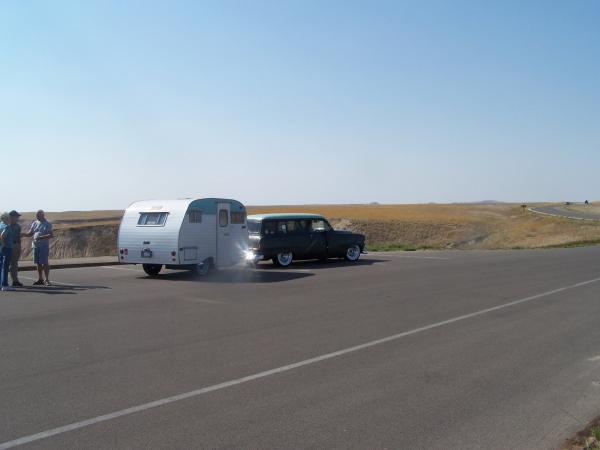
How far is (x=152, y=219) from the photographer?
674 inches

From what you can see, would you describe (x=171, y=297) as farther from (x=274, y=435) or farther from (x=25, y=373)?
(x=274, y=435)

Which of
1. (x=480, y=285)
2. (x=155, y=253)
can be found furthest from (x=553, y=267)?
(x=155, y=253)

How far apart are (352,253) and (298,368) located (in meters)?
15.4

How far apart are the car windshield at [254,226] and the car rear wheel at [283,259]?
105cm

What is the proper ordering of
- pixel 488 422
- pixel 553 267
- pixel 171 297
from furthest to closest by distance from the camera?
pixel 553 267 < pixel 171 297 < pixel 488 422

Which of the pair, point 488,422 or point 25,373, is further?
point 25,373

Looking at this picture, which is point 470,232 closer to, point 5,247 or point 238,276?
point 238,276

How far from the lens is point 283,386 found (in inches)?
249

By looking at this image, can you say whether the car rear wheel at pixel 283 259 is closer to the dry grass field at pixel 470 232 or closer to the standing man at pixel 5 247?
the standing man at pixel 5 247

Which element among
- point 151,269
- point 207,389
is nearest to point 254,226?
point 151,269

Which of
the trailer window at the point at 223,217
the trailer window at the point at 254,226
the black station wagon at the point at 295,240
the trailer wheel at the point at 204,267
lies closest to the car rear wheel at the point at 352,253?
the black station wagon at the point at 295,240

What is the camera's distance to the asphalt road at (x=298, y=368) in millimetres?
5098

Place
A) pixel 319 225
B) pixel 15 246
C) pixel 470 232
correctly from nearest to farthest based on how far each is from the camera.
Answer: pixel 15 246
pixel 319 225
pixel 470 232

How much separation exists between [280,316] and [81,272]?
9.91 m
